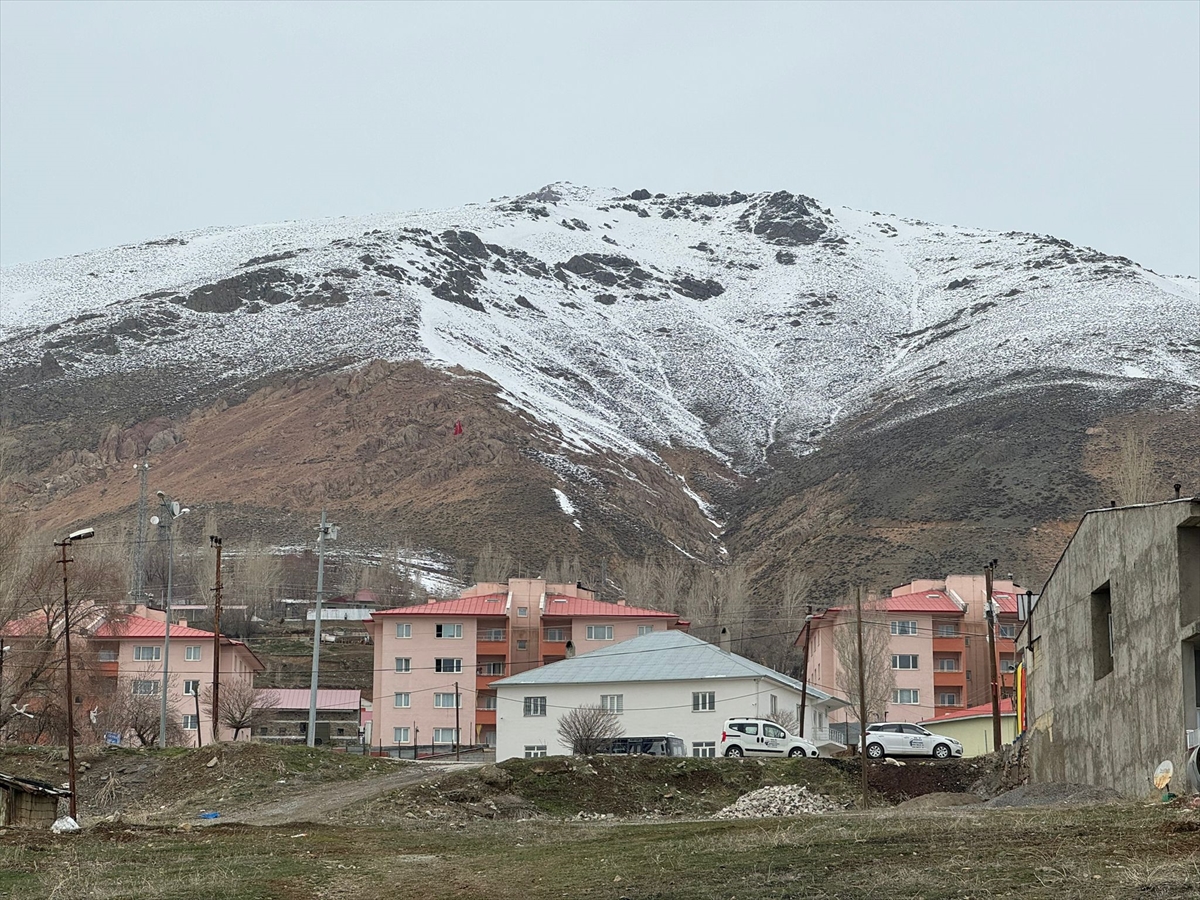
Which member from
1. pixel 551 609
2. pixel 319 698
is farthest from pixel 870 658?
Answer: pixel 319 698

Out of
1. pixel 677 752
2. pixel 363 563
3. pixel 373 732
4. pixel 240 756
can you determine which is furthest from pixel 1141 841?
pixel 363 563

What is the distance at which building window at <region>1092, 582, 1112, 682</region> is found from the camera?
1267 inches

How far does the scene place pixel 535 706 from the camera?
69.6 meters

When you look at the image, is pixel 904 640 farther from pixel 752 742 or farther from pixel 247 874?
pixel 247 874

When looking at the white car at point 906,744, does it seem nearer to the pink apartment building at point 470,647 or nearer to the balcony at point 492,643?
the pink apartment building at point 470,647

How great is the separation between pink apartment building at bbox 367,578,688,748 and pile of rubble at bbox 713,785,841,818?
54.1m

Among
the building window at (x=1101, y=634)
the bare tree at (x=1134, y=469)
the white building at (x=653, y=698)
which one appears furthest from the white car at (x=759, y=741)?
the bare tree at (x=1134, y=469)

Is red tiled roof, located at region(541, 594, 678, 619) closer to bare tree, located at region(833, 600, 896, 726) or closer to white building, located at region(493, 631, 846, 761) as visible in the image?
bare tree, located at region(833, 600, 896, 726)

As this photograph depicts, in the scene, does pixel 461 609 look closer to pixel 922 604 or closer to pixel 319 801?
pixel 922 604

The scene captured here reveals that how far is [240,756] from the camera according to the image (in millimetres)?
45750

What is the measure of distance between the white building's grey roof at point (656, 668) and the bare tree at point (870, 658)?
14.8 metres

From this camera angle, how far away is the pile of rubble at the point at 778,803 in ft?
132

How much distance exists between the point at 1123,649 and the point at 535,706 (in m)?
42.9

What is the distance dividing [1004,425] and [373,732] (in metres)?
98.5
